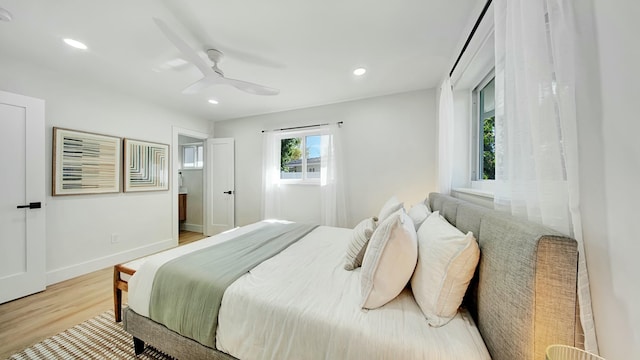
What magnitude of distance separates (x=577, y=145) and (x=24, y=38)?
373 cm

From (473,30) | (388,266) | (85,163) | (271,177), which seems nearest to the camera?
(388,266)

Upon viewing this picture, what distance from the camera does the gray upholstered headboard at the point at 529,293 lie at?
0.60 m

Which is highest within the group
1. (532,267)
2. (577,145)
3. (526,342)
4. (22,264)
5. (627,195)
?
(577,145)

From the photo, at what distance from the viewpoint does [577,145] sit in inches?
26.1

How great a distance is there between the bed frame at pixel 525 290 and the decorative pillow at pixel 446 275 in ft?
0.20

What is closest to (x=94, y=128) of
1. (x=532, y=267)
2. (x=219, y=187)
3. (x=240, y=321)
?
(x=219, y=187)

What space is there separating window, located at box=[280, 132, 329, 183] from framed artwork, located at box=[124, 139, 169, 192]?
75.8 inches

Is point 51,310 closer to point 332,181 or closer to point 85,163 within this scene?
point 85,163

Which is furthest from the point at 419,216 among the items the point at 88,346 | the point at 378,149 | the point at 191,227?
the point at 191,227

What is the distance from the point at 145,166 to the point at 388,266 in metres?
3.78

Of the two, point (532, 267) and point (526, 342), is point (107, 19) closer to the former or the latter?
point (532, 267)

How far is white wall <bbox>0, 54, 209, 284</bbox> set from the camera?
7.63ft

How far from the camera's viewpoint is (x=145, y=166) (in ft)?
10.5

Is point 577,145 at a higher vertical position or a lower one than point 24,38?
lower
